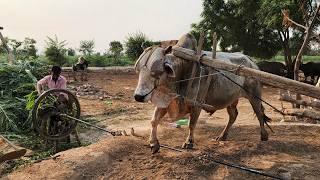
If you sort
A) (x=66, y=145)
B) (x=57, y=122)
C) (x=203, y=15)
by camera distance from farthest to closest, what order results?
(x=203, y=15)
(x=66, y=145)
(x=57, y=122)

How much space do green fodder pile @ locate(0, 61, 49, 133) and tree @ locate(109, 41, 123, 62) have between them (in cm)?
2438

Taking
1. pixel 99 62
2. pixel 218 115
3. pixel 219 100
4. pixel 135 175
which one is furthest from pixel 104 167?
pixel 99 62

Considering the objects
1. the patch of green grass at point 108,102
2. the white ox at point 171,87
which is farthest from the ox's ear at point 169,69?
the patch of green grass at point 108,102

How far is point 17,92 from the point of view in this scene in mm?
11109

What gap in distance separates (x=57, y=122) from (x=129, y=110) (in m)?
6.60

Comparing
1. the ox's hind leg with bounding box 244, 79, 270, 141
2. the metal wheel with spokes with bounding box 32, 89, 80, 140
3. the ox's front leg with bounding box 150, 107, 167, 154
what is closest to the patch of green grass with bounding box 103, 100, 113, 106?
the metal wheel with spokes with bounding box 32, 89, 80, 140

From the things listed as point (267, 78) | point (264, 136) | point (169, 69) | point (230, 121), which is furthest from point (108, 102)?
point (267, 78)

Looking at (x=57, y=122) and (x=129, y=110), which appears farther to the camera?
(x=129, y=110)

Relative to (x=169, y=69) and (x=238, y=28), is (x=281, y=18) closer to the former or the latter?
(x=238, y=28)

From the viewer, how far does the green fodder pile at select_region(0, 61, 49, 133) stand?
9.80m

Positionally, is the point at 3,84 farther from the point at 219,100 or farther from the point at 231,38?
the point at 231,38

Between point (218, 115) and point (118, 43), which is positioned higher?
point (118, 43)

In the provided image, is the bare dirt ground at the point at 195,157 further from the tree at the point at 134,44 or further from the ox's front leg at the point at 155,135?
the tree at the point at 134,44

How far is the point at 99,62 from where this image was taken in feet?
123
